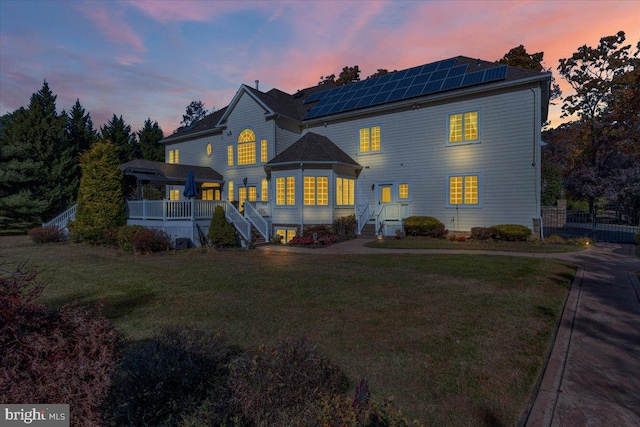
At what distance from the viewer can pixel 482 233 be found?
16328 mm

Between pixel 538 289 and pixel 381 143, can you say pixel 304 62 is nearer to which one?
pixel 381 143

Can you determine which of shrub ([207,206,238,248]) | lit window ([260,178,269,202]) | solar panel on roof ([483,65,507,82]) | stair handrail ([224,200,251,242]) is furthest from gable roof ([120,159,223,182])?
solar panel on roof ([483,65,507,82])

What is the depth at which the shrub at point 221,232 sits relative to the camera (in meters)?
15.9

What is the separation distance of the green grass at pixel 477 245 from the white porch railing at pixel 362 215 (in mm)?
2815

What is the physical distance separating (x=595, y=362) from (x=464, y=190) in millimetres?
14171

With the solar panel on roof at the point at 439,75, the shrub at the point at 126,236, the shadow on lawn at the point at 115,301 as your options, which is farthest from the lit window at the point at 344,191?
the shadow on lawn at the point at 115,301

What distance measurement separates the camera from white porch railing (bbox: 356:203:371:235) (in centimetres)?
1931

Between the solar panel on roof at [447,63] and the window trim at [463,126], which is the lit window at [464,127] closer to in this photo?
the window trim at [463,126]

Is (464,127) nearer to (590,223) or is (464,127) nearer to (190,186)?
(190,186)

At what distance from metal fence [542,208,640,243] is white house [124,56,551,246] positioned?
7.28 m

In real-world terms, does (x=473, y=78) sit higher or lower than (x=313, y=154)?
higher

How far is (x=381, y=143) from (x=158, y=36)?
1240 cm

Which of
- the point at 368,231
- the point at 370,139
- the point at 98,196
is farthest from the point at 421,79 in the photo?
the point at 98,196

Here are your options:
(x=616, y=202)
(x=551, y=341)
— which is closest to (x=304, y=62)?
(x=551, y=341)
